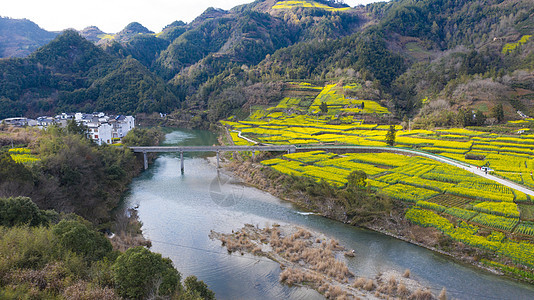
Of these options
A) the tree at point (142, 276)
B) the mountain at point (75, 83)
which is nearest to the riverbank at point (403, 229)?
the tree at point (142, 276)

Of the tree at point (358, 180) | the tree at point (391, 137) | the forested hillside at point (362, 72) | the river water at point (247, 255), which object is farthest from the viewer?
the forested hillside at point (362, 72)

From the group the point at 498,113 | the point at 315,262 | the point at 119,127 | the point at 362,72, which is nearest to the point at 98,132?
the point at 119,127

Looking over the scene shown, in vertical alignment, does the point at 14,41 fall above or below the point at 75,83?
above

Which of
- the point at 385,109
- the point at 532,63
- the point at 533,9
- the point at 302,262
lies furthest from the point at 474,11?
the point at 302,262

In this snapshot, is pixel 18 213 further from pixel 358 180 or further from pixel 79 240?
pixel 358 180

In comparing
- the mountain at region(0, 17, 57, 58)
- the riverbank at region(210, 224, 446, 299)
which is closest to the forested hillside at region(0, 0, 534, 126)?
the riverbank at region(210, 224, 446, 299)

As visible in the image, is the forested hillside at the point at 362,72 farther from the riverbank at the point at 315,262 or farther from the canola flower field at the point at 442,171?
the riverbank at the point at 315,262
